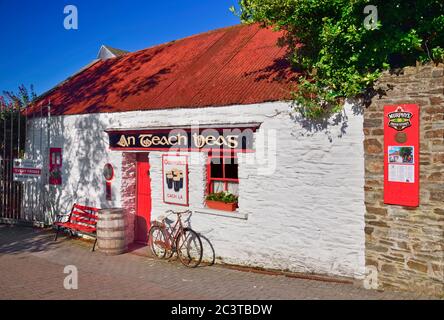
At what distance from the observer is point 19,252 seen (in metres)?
10.1

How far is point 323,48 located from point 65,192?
8688 millimetres

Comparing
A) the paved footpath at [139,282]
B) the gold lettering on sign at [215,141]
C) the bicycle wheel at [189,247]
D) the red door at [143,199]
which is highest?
the gold lettering on sign at [215,141]

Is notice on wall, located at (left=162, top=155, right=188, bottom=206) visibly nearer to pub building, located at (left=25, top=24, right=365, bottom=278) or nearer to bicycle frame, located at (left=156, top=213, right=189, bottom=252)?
pub building, located at (left=25, top=24, right=365, bottom=278)


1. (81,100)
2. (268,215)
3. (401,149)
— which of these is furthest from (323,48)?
(81,100)

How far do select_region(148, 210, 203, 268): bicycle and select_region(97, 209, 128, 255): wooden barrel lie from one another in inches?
32.7

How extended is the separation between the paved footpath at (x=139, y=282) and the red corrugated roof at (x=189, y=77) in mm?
3534

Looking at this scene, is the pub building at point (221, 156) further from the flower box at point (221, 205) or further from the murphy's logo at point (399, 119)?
the murphy's logo at point (399, 119)

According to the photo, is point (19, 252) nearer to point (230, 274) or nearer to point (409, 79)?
point (230, 274)

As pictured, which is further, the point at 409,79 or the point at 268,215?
the point at 268,215

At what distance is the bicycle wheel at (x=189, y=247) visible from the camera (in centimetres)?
899

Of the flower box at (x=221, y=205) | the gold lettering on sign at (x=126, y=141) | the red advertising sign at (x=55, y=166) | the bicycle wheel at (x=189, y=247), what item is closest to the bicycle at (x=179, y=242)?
the bicycle wheel at (x=189, y=247)

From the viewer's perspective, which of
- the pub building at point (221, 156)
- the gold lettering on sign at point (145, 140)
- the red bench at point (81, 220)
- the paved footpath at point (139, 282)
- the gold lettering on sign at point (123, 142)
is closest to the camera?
the paved footpath at point (139, 282)

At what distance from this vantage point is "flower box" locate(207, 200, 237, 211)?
8.70m

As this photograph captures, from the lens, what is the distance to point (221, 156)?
8930 millimetres
